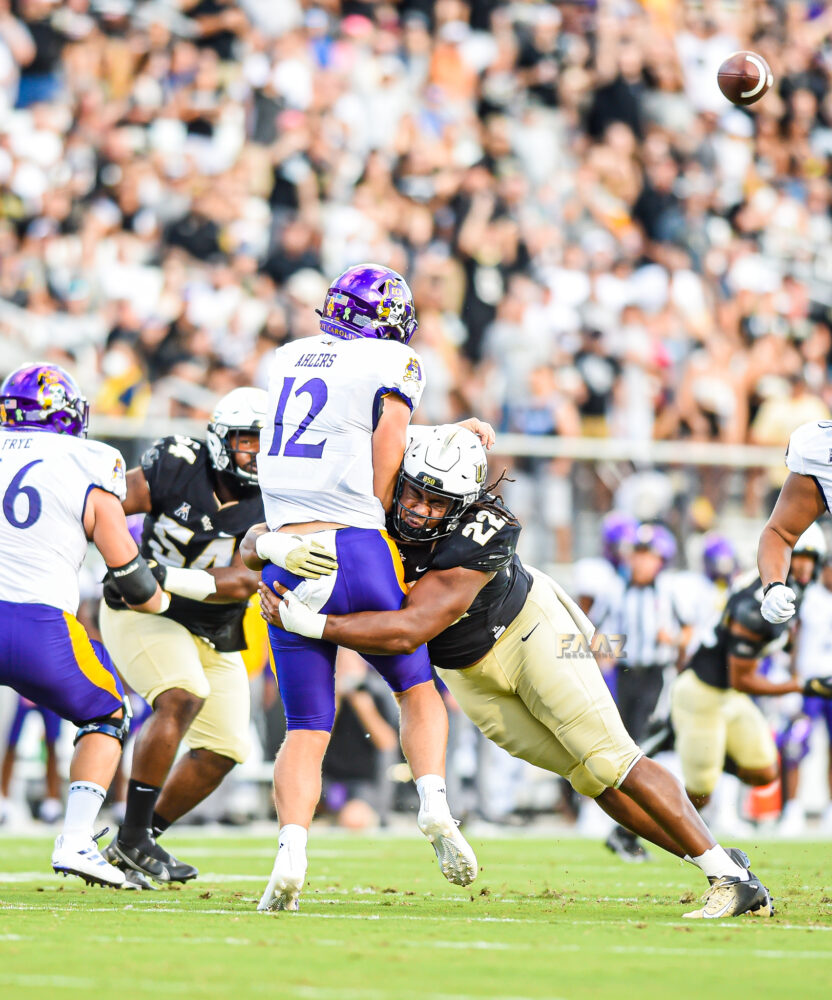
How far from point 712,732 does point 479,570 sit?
391cm

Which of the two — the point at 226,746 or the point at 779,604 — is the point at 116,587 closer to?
the point at 226,746

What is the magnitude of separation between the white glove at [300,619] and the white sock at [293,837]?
610 mm

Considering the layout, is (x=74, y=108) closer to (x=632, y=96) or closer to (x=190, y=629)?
(x=632, y=96)

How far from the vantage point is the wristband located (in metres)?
6.79

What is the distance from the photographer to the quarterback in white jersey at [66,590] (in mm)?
6039

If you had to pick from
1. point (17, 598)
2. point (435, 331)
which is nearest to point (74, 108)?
point (435, 331)

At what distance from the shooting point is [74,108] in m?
14.0

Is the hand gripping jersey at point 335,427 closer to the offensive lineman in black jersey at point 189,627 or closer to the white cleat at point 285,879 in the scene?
the white cleat at point 285,879

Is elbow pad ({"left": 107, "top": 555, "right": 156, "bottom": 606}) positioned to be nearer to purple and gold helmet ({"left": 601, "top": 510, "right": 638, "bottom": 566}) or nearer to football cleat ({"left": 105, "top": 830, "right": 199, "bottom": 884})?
football cleat ({"left": 105, "top": 830, "right": 199, "bottom": 884})

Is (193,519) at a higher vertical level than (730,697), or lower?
higher

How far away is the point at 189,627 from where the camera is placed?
7234 mm

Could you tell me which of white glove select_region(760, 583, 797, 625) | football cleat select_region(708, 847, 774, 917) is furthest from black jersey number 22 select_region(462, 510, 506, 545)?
football cleat select_region(708, 847, 774, 917)

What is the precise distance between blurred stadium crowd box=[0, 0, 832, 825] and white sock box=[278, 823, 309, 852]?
20.5 ft

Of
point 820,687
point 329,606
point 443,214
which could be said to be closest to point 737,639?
point 820,687
